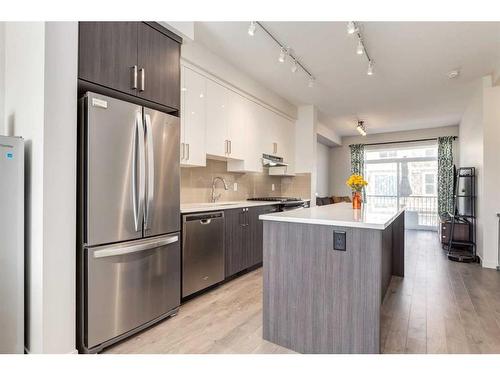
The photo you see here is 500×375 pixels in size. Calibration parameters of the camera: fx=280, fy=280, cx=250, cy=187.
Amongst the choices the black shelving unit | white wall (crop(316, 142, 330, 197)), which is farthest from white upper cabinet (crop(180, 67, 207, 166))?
white wall (crop(316, 142, 330, 197))

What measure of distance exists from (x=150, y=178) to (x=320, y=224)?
4.22 feet

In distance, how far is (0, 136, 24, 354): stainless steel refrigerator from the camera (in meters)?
1.63

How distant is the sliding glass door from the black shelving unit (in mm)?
2100

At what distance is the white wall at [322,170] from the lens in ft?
25.7

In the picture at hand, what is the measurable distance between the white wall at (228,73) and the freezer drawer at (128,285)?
1942mm

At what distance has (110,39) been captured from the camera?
6.49ft

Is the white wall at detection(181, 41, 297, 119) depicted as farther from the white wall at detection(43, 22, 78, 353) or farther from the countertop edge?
the countertop edge

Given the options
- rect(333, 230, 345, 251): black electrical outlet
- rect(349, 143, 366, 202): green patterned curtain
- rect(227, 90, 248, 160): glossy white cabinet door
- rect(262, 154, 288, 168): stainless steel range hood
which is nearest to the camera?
rect(333, 230, 345, 251): black electrical outlet

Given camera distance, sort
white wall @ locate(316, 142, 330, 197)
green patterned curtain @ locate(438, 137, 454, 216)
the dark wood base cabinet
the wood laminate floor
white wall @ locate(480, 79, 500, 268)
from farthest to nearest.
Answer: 1. white wall @ locate(316, 142, 330, 197)
2. green patterned curtain @ locate(438, 137, 454, 216)
3. white wall @ locate(480, 79, 500, 268)
4. the dark wood base cabinet
5. the wood laminate floor

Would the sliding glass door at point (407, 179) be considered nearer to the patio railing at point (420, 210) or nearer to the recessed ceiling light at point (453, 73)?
the patio railing at point (420, 210)

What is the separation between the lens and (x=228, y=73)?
3.62 m

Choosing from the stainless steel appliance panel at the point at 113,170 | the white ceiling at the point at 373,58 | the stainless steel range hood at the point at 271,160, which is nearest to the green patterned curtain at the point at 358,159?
the white ceiling at the point at 373,58

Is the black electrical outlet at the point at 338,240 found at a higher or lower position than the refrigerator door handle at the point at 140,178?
lower

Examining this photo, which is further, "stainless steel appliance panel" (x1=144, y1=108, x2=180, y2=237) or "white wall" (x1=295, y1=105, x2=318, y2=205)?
"white wall" (x1=295, y1=105, x2=318, y2=205)
